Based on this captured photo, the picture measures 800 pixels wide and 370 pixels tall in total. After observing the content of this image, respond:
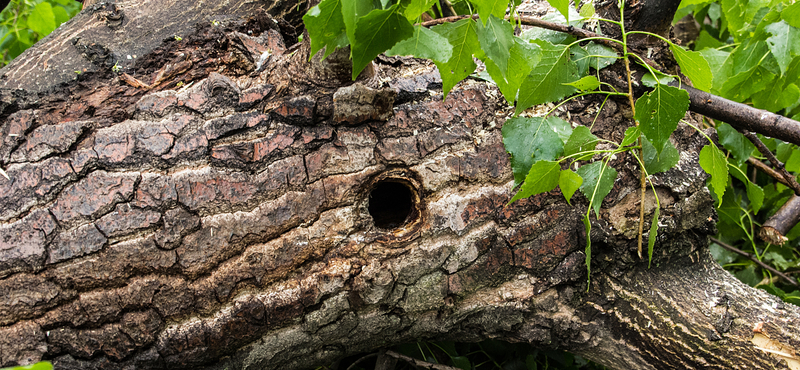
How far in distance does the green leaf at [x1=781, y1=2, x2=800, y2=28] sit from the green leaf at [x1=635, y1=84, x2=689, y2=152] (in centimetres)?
62

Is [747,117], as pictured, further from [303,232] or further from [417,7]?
[303,232]

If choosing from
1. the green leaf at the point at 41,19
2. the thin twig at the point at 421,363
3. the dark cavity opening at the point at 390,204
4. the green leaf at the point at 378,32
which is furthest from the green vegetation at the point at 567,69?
the green leaf at the point at 41,19

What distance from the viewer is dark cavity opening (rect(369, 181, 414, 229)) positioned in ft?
5.34

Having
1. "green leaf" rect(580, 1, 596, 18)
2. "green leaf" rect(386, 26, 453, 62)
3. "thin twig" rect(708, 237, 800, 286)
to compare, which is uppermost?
"green leaf" rect(386, 26, 453, 62)

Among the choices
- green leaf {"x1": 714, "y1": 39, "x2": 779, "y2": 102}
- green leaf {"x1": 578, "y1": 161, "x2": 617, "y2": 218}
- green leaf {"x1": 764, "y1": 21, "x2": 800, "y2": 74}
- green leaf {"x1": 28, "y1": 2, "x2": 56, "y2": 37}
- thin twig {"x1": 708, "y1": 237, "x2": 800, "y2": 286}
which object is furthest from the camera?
thin twig {"x1": 708, "y1": 237, "x2": 800, "y2": 286}

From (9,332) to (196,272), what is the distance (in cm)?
50

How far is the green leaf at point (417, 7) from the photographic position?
825 mm

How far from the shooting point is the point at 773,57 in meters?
1.47

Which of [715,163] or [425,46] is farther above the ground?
[425,46]

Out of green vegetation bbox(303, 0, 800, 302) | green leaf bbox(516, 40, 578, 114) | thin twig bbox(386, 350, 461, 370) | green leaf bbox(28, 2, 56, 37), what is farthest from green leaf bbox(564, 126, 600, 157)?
green leaf bbox(28, 2, 56, 37)

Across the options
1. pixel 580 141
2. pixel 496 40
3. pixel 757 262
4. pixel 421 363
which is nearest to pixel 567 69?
pixel 580 141

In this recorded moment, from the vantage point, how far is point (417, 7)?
85 cm

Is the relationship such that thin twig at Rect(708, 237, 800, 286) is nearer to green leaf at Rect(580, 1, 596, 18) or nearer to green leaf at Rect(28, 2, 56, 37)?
green leaf at Rect(580, 1, 596, 18)

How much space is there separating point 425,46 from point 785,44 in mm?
1211
